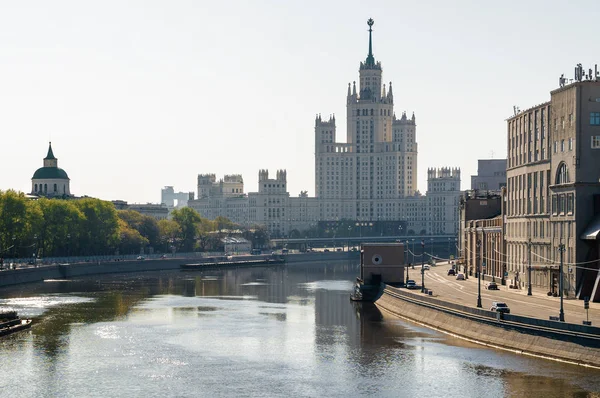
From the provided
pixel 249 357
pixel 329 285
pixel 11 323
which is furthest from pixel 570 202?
pixel 329 285

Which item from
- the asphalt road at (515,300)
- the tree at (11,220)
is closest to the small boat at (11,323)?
the asphalt road at (515,300)

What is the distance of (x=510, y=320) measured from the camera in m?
85.7

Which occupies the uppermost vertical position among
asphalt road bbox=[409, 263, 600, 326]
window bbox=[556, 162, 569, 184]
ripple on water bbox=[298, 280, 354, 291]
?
window bbox=[556, 162, 569, 184]

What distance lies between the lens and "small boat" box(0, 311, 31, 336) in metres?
98.5

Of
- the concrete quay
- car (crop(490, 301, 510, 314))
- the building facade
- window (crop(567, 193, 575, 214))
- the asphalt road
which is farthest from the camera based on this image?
window (crop(567, 193, 575, 214))

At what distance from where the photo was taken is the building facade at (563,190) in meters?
102

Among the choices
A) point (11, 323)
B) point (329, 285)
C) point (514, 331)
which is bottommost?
point (329, 285)

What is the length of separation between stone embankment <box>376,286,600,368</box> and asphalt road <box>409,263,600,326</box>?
2.83 meters

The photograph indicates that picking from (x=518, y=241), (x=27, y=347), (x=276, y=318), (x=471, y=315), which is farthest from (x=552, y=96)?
(x=27, y=347)

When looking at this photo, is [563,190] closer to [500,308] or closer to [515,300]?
[515,300]

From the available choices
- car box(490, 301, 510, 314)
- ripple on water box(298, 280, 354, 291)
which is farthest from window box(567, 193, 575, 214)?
ripple on water box(298, 280, 354, 291)

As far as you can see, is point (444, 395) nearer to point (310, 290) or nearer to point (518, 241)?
point (518, 241)

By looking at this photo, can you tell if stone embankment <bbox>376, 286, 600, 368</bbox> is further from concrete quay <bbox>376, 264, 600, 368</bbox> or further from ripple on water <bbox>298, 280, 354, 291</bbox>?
ripple on water <bbox>298, 280, 354, 291</bbox>

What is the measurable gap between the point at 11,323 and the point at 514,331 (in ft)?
158
